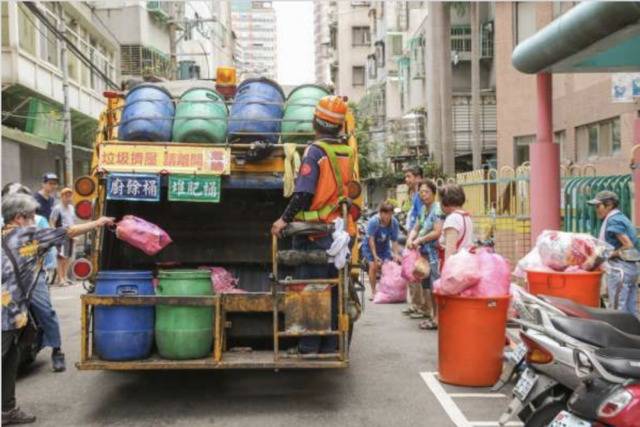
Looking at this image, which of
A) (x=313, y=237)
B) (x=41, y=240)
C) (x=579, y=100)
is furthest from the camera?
(x=579, y=100)

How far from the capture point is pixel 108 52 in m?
30.1

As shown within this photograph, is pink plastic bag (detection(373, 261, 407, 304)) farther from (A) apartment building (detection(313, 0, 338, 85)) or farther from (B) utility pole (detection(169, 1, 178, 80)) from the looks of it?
(A) apartment building (detection(313, 0, 338, 85))

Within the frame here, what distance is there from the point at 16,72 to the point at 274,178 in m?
13.2

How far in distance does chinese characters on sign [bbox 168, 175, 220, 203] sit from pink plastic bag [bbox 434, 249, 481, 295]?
1987 mm

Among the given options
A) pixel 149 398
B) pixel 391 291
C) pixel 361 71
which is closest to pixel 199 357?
pixel 149 398

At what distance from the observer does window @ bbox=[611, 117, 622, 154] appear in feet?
44.8

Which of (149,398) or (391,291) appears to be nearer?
(149,398)

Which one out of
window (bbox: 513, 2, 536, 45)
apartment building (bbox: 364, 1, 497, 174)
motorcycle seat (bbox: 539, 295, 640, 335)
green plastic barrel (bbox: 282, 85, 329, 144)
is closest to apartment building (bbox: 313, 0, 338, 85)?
apartment building (bbox: 364, 1, 497, 174)

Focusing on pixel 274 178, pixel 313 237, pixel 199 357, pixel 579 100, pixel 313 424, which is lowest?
pixel 313 424

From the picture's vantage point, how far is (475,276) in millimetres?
5844

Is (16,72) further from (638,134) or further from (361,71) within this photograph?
(361,71)

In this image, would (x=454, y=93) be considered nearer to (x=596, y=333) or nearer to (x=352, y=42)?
(x=596, y=333)

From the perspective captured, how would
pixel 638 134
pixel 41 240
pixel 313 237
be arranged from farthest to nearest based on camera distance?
pixel 638 134 < pixel 313 237 < pixel 41 240

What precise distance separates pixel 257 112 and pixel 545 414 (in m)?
3.55
